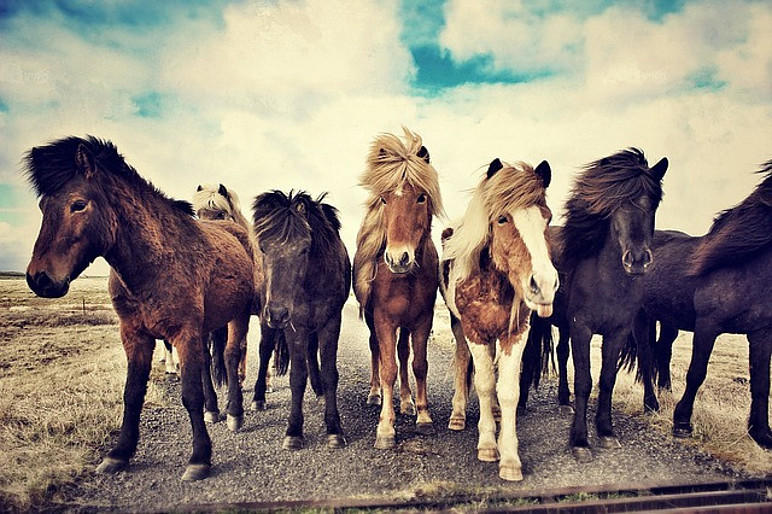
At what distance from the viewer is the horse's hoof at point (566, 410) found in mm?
5371

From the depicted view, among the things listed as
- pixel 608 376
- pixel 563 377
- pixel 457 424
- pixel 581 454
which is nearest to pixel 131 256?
pixel 457 424

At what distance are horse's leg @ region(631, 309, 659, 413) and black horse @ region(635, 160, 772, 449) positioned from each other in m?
0.67

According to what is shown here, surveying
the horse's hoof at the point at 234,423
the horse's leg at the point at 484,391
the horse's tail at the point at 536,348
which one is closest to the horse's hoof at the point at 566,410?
the horse's tail at the point at 536,348

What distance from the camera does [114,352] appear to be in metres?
6.42

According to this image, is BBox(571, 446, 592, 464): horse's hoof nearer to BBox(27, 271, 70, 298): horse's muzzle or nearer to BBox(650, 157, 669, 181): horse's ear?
BBox(650, 157, 669, 181): horse's ear

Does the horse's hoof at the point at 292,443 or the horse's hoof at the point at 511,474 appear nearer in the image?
the horse's hoof at the point at 511,474

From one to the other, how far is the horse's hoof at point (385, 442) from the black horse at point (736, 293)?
279cm

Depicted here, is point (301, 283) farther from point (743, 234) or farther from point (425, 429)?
point (743, 234)

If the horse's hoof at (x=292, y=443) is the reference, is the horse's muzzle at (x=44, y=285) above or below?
above

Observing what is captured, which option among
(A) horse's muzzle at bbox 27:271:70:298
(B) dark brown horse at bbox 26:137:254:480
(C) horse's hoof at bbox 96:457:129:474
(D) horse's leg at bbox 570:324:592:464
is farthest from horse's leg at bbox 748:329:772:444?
(A) horse's muzzle at bbox 27:271:70:298

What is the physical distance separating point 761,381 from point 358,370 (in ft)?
17.4

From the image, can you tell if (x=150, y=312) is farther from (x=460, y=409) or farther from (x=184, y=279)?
(x=460, y=409)

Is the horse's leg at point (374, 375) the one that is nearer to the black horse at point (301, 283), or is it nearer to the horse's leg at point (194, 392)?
the black horse at point (301, 283)

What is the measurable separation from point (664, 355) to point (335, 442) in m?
4.37
